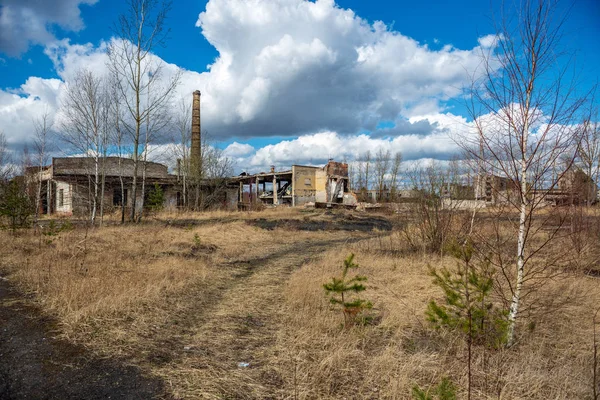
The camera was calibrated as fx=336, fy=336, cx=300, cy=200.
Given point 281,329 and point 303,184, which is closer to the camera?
point 281,329

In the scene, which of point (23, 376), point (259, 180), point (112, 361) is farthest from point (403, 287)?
point (259, 180)

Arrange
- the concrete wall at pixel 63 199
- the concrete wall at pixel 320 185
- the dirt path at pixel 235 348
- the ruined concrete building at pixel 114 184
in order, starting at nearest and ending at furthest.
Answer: the dirt path at pixel 235 348 < the ruined concrete building at pixel 114 184 < the concrete wall at pixel 63 199 < the concrete wall at pixel 320 185

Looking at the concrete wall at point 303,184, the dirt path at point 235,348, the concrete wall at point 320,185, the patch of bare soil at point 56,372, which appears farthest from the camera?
the concrete wall at point 320,185

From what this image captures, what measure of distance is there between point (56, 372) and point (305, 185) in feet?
106

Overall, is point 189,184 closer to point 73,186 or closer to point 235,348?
point 73,186

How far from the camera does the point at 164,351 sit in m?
3.76

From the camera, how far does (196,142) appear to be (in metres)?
33.8

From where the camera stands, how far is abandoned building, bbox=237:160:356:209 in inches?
1367

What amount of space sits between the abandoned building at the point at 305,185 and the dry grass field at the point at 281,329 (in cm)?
2631

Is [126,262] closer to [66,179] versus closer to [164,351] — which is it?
[164,351]

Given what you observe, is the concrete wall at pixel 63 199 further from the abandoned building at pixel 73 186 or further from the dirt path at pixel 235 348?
the dirt path at pixel 235 348

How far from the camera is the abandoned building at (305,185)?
3472 centimetres

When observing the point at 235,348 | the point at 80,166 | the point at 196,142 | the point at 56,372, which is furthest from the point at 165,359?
the point at 196,142

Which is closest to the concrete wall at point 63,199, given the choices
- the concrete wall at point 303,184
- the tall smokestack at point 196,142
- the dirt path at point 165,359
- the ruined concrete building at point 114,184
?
the ruined concrete building at point 114,184
